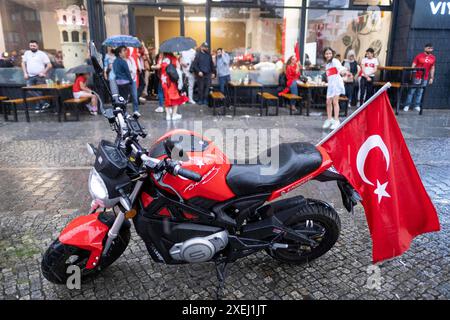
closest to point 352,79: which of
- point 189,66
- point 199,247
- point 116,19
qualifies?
point 189,66

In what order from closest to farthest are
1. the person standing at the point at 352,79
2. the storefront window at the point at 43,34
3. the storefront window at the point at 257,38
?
the storefront window at the point at 43,34 → the person standing at the point at 352,79 → the storefront window at the point at 257,38

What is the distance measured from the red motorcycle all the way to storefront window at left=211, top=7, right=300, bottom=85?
1030cm

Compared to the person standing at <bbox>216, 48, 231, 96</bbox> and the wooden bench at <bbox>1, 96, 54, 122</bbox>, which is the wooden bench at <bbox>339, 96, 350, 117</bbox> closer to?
the person standing at <bbox>216, 48, 231, 96</bbox>

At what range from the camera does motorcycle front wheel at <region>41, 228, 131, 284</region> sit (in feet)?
8.89

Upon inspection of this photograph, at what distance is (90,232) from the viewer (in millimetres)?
2703

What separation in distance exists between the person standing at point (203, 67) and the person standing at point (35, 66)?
445cm

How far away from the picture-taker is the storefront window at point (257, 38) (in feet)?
40.5

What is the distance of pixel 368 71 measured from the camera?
1175 cm

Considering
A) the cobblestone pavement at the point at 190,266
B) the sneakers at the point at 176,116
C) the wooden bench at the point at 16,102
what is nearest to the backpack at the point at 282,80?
the sneakers at the point at 176,116

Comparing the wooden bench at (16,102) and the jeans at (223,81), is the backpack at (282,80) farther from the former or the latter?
the wooden bench at (16,102)

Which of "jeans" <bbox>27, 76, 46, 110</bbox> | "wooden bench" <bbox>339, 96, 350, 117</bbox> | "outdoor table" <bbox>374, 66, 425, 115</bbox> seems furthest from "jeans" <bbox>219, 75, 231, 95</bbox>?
"jeans" <bbox>27, 76, 46, 110</bbox>

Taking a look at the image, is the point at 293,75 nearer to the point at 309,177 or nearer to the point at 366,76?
the point at 366,76
